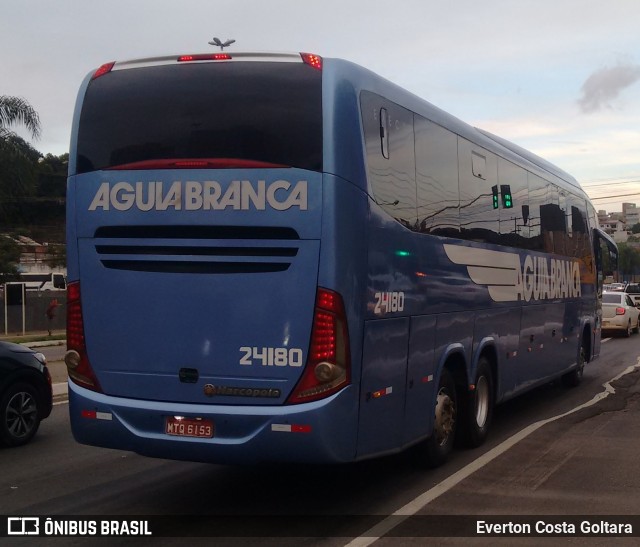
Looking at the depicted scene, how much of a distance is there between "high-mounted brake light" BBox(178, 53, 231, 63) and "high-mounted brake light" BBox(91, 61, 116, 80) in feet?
2.27

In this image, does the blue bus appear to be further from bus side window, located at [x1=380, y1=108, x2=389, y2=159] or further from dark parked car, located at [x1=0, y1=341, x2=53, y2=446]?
dark parked car, located at [x1=0, y1=341, x2=53, y2=446]

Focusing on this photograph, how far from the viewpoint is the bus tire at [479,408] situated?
9391 mm

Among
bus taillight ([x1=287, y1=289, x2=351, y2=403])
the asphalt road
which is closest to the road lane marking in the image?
the asphalt road

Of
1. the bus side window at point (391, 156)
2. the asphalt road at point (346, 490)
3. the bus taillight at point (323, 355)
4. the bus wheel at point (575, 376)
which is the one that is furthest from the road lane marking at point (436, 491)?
the bus wheel at point (575, 376)

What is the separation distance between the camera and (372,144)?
6977 mm

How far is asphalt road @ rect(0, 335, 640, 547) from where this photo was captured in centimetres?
661

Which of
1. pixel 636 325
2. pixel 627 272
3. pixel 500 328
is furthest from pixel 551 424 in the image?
pixel 627 272

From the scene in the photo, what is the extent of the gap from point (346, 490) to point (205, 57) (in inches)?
160

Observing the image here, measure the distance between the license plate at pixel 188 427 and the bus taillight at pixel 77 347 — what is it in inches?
31.6

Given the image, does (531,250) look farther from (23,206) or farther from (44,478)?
A: (23,206)

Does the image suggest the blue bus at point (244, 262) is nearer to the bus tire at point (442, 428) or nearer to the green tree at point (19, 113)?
the bus tire at point (442, 428)

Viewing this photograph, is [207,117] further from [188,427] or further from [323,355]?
[188,427]

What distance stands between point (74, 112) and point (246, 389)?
9.53 feet

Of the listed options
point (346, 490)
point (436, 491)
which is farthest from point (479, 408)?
point (346, 490)
